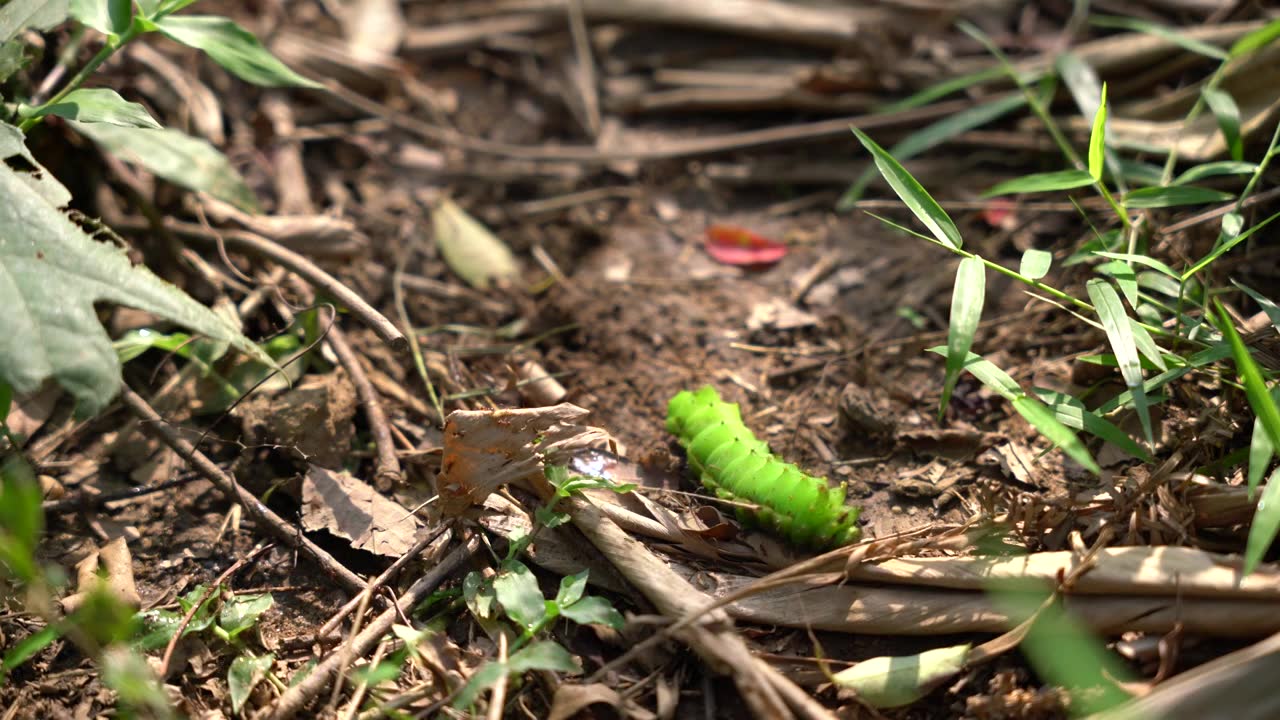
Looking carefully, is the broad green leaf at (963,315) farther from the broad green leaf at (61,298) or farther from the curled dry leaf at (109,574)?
the curled dry leaf at (109,574)

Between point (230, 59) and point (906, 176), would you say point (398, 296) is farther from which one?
point (906, 176)

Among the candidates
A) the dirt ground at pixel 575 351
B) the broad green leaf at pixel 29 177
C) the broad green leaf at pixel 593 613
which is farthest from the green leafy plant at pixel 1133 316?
the broad green leaf at pixel 29 177

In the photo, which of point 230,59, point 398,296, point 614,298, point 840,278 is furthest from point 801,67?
point 230,59

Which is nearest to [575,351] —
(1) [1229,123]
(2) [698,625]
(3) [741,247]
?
(3) [741,247]

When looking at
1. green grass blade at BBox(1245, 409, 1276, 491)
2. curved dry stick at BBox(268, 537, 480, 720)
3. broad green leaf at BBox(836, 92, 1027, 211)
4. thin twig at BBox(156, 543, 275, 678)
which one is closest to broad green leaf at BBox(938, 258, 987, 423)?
green grass blade at BBox(1245, 409, 1276, 491)

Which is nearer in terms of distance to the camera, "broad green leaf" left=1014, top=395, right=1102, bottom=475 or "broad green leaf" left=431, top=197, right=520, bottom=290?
"broad green leaf" left=1014, top=395, right=1102, bottom=475

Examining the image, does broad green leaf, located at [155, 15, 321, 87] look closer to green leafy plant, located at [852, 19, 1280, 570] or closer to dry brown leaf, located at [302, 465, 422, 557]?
dry brown leaf, located at [302, 465, 422, 557]

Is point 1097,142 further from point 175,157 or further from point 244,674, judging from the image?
point 175,157
